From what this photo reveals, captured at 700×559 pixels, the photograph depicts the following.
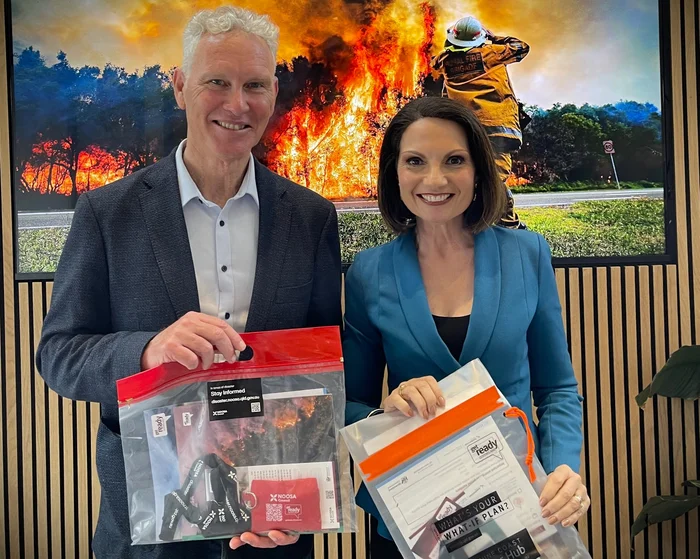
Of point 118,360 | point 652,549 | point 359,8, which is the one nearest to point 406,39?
point 359,8

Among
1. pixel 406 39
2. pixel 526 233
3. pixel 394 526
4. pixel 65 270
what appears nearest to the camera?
pixel 394 526

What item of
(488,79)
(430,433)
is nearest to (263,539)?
(430,433)

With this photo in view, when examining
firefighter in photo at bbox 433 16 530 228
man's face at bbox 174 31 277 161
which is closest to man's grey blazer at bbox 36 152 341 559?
man's face at bbox 174 31 277 161

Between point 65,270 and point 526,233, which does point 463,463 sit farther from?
point 65,270

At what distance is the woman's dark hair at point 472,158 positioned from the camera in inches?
58.7

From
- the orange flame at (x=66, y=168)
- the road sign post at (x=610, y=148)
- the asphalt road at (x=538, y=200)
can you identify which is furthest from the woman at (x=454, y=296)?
the orange flame at (x=66, y=168)

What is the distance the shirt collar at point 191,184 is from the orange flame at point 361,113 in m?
1.57

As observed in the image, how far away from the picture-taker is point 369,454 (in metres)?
1.20

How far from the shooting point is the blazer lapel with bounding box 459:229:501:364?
138 cm

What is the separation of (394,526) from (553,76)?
8.55 ft

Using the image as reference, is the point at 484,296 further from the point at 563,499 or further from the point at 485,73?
the point at 485,73

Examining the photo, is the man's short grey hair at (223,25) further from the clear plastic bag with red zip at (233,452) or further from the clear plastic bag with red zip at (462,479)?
the clear plastic bag with red zip at (462,479)

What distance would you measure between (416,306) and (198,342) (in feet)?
1.79

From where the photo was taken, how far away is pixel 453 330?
1428mm
